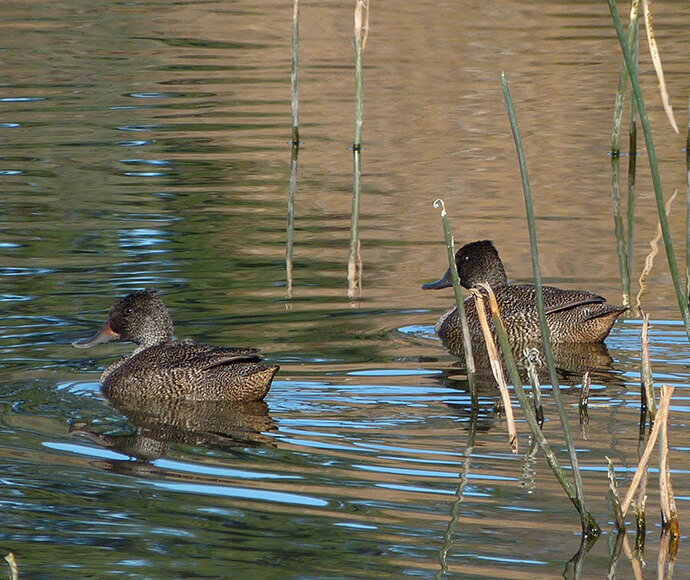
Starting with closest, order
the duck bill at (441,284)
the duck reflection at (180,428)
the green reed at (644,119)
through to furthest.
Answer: the green reed at (644,119), the duck reflection at (180,428), the duck bill at (441,284)

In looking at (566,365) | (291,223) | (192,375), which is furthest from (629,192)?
(192,375)

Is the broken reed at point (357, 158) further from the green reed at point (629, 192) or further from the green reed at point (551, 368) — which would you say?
the green reed at point (551, 368)

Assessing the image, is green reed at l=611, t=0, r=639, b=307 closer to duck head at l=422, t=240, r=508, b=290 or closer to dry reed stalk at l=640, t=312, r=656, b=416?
duck head at l=422, t=240, r=508, b=290

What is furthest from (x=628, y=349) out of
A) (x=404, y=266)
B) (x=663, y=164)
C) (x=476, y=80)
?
(x=476, y=80)

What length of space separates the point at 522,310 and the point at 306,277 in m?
1.65

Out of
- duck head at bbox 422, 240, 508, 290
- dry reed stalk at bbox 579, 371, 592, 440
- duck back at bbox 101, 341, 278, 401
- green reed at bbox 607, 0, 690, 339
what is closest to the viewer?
green reed at bbox 607, 0, 690, 339

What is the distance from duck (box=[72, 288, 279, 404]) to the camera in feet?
25.5

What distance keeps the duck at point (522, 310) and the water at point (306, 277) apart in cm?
18


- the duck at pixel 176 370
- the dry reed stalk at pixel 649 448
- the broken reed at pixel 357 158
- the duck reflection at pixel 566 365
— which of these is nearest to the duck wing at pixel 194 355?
the duck at pixel 176 370

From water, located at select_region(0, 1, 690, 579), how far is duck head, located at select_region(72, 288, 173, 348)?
248 millimetres

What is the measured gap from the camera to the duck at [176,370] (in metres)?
7.76

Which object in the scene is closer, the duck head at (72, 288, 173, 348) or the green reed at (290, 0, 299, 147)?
the duck head at (72, 288, 173, 348)

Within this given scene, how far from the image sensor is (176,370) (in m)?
7.99

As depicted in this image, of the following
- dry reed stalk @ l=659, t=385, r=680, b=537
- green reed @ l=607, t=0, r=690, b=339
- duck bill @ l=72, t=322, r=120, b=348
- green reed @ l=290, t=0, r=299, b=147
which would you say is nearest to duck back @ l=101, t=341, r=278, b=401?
duck bill @ l=72, t=322, r=120, b=348
